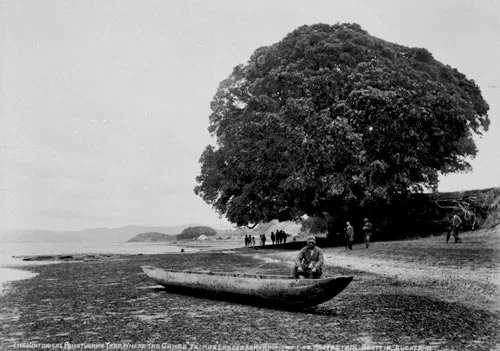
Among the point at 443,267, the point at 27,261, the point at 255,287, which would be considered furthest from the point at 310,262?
the point at 27,261

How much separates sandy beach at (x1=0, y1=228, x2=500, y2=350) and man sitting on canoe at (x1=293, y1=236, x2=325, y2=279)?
3.15 feet

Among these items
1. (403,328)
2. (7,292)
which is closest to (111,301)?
(7,292)

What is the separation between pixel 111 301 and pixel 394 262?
12399 millimetres

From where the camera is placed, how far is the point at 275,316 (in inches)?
419

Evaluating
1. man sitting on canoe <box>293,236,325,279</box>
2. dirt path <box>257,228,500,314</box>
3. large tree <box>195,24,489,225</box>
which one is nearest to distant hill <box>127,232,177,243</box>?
large tree <box>195,24,489,225</box>

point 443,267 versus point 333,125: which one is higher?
point 333,125

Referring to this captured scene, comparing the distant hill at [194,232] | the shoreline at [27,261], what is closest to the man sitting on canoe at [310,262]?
the shoreline at [27,261]

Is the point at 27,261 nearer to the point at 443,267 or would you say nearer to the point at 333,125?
the point at 333,125

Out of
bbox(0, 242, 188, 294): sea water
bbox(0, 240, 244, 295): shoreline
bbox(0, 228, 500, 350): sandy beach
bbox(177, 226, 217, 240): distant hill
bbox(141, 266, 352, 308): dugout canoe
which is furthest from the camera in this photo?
bbox(177, 226, 217, 240): distant hill

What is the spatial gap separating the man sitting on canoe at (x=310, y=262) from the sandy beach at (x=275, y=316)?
0.96 m

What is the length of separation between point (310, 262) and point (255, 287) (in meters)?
1.62

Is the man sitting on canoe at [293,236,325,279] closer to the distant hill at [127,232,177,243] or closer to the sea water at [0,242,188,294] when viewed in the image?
the sea water at [0,242,188,294]

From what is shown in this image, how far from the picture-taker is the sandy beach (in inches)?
331

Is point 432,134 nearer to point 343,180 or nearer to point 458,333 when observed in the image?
point 343,180
